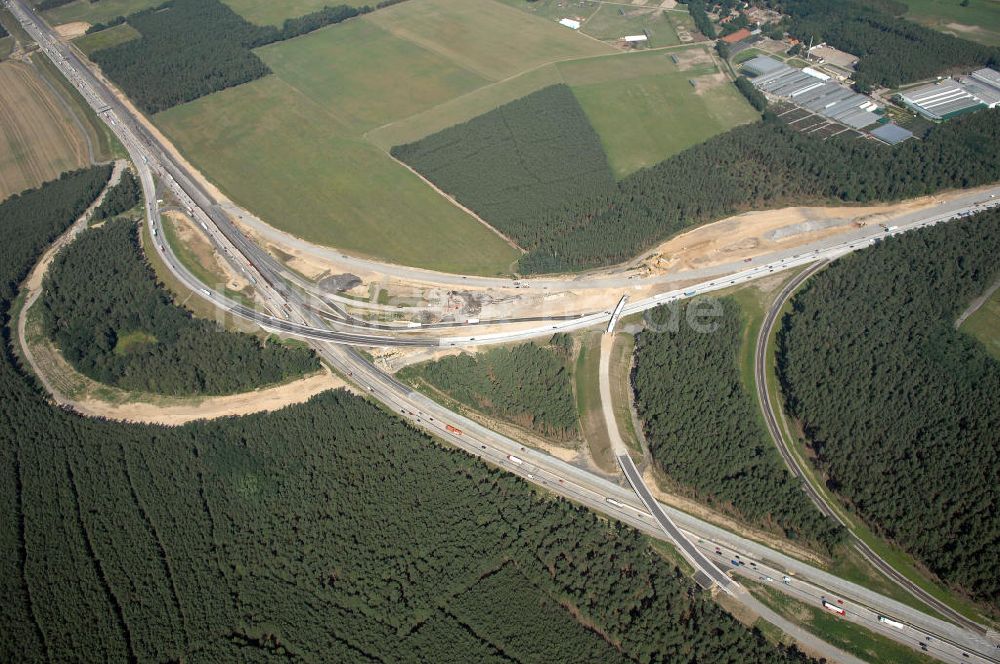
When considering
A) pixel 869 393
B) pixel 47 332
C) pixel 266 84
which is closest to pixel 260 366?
pixel 47 332

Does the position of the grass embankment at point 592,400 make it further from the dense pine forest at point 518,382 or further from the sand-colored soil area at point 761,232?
the sand-colored soil area at point 761,232

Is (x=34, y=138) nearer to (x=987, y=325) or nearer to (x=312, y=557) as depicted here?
(x=312, y=557)

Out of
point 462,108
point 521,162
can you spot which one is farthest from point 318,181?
point 521,162

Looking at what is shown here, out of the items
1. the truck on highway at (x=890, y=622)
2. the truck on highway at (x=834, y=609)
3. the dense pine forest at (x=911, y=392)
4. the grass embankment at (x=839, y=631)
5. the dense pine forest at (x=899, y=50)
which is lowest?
the grass embankment at (x=839, y=631)

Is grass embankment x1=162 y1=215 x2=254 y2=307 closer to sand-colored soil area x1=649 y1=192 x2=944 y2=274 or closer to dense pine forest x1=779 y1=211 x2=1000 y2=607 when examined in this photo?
sand-colored soil area x1=649 y1=192 x2=944 y2=274

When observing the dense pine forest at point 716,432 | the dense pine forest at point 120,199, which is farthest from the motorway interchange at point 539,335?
the dense pine forest at point 716,432

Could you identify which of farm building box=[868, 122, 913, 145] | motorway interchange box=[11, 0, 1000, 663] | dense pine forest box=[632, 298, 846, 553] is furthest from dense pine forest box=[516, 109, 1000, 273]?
dense pine forest box=[632, 298, 846, 553]
